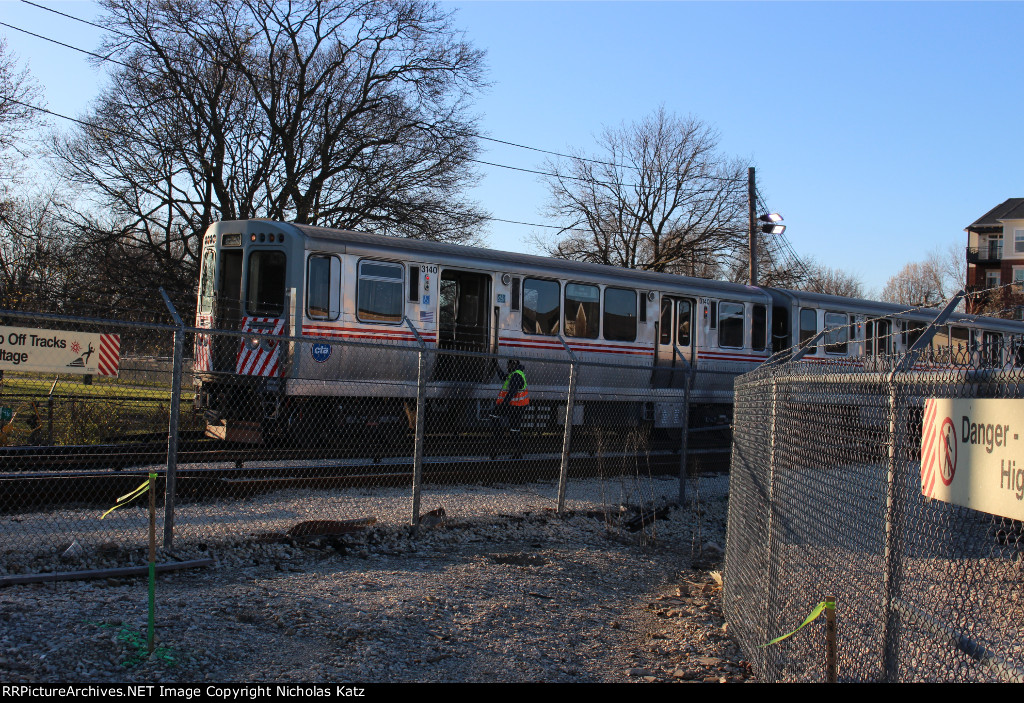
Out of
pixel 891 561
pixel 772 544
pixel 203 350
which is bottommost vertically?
pixel 772 544

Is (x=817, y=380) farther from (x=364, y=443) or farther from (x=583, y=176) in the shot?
(x=583, y=176)

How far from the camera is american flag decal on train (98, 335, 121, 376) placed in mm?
6340

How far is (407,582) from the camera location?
20.2 feet

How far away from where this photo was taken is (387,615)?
534 centimetres

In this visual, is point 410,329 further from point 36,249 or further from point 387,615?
point 36,249

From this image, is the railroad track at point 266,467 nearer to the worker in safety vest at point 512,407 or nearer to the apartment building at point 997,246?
the worker in safety vest at point 512,407

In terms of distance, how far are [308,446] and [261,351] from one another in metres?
1.54

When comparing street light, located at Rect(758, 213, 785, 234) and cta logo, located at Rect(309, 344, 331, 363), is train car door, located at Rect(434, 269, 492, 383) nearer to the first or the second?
cta logo, located at Rect(309, 344, 331, 363)

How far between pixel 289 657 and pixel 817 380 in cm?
316

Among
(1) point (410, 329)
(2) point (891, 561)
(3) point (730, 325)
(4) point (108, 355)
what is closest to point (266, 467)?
(4) point (108, 355)

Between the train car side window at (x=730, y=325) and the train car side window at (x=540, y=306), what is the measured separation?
4.15 metres

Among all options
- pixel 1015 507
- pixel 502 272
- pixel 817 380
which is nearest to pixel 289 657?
pixel 817 380

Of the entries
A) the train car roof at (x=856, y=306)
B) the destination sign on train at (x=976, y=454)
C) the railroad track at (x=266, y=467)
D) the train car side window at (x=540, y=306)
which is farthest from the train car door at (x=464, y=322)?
the destination sign on train at (x=976, y=454)

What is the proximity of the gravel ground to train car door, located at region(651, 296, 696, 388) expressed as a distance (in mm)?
7539
